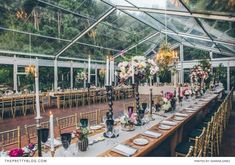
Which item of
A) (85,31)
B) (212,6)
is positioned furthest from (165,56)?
(85,31)

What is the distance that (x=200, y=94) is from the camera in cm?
672

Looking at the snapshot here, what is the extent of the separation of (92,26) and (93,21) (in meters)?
0.23

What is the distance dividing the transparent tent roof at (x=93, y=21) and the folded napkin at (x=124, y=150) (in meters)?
3.55

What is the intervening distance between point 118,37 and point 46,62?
12.0ft

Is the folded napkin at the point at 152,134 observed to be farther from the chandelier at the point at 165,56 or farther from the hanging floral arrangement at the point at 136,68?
the chandelier at the point at 165,56

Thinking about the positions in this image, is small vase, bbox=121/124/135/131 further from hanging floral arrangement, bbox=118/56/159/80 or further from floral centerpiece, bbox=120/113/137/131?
hanging floral arrangement, bbox=118/56/159/80

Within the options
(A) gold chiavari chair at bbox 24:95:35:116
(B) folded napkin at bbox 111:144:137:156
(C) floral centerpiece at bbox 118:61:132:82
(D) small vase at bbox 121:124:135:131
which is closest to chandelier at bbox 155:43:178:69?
(C) floral centerpiece at bbox 118:61:132:82

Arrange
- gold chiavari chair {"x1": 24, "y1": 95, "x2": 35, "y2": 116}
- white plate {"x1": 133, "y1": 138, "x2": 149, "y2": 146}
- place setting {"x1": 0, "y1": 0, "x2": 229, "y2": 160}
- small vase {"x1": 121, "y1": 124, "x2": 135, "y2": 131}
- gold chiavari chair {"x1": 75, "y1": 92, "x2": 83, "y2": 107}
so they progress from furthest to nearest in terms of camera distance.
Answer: gold chiavari chair {"x1": 75, "y1": 92, "x2": 83, "y2": 107} < gold chiavari chair {"x1": 24, "y1": 95, "x2": 35, "y2": 116} < small vase {"x1": 121, "y1": 124, "x2": 135, "y2": 131} < place setting {"x1": 0, "y1": 0, "x2": 229, "y2": 160} < white plate {"x1": 133, "y1": 138, "x2": 149, "y2": 146}

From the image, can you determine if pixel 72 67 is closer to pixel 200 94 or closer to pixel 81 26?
pixel 81 26

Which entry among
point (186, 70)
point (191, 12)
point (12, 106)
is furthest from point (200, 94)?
point (186, 70)

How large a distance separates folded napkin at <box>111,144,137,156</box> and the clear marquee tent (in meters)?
3.56

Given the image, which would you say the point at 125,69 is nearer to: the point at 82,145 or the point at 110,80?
the point at 110,80

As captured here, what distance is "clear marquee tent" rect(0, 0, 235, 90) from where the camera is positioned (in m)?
6.03

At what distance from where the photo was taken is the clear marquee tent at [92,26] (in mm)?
6025
